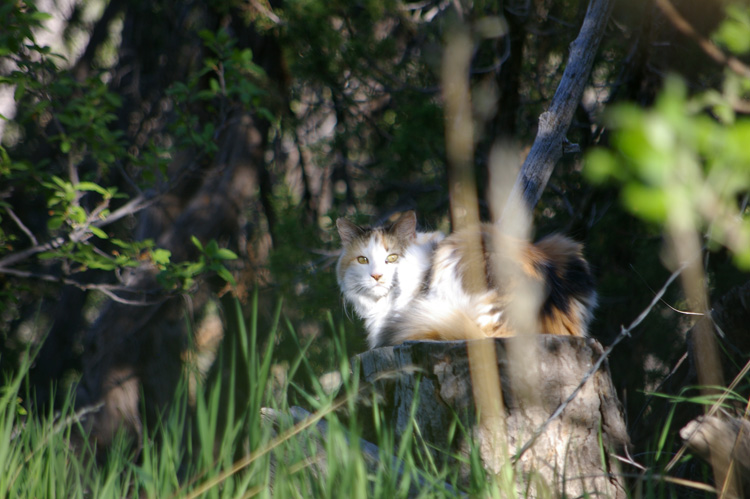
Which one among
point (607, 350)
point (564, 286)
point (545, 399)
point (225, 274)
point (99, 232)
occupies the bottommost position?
point (545, 399)

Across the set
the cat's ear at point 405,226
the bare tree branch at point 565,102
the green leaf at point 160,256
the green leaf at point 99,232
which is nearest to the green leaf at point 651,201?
the bare tree branch at point 565,102

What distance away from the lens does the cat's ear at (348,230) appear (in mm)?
3209

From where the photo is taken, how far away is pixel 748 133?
2.30ft

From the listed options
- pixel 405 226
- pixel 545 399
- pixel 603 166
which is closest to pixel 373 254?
pixel 405 226

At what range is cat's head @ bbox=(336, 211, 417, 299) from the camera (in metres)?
2.99

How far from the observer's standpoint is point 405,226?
3.16m

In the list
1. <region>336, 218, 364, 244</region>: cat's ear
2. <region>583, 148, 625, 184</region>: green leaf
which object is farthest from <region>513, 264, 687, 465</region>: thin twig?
<region>336, 218, 364, 244</region>: cat's ear

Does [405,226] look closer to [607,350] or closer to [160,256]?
[160,256]

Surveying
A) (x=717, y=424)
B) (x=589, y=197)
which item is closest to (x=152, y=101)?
(x=589, y=197)

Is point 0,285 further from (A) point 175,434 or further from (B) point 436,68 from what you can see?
(B) point 436,68

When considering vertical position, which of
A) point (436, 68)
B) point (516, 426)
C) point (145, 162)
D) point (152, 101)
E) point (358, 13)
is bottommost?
point (516, 426)

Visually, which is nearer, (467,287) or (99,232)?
(467,287)

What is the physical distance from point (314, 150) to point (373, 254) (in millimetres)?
3038

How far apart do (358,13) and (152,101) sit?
4485 millimetres
